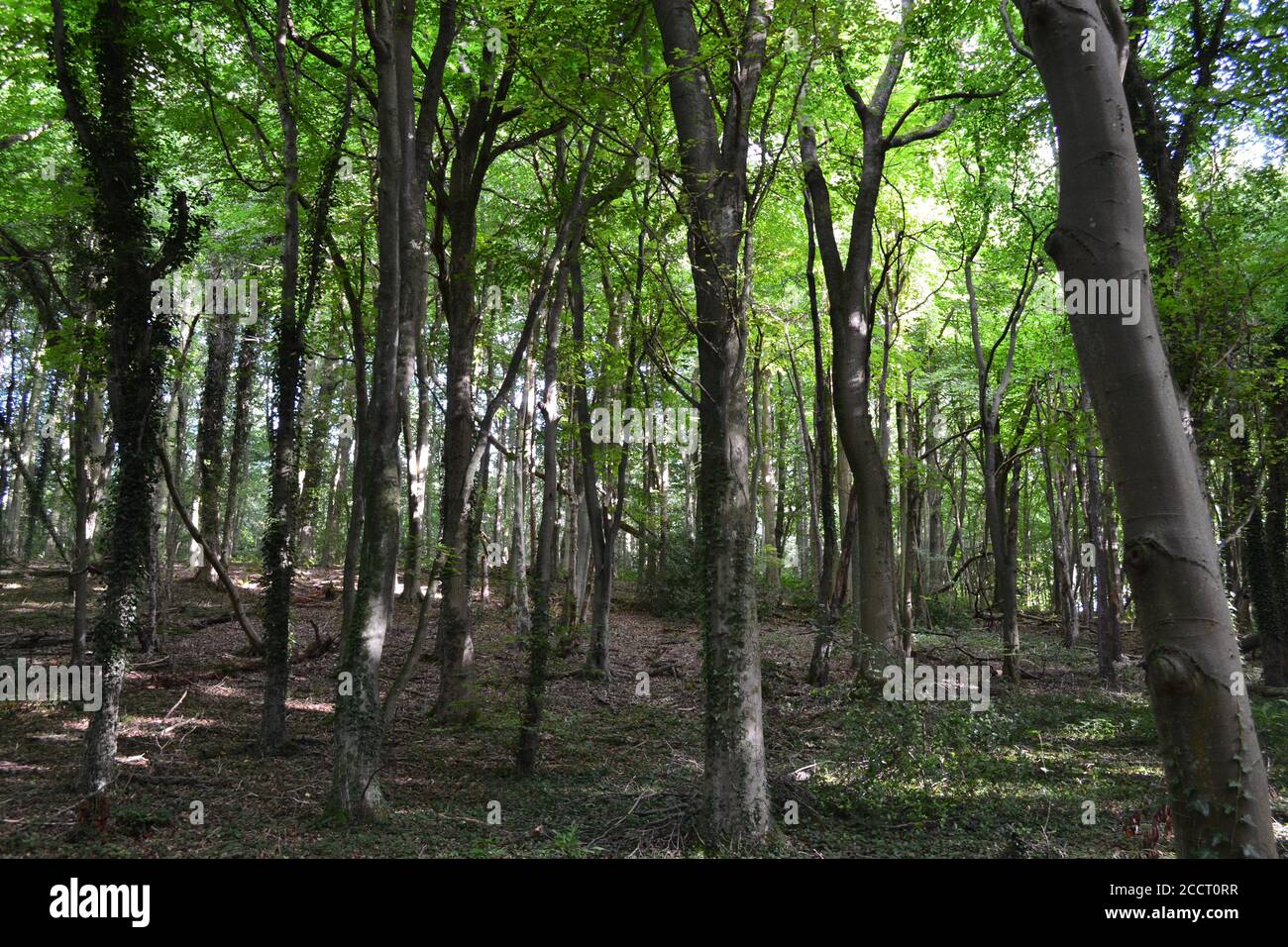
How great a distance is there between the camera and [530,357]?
50.3 ft

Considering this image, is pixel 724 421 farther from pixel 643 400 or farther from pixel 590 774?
pixel 643 400

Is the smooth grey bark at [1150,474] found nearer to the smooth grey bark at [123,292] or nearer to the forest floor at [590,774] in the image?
the forest floor at [590,774]

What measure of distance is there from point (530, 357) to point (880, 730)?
34.5ft

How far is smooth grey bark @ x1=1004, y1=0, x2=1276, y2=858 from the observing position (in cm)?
284

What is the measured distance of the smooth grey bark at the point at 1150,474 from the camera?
2.84 metres

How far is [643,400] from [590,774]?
8448 millimetres

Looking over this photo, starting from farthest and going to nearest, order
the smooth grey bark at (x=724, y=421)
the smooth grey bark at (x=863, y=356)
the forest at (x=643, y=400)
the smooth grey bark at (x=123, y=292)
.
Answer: the smooth grey bark at (x=863, y=356)
the smooth grey bark at (x=123, y=292)
the smooth grey bark at (x=724, y=421)
the forest at (x=643, y=400)

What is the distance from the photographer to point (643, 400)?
15.2 m

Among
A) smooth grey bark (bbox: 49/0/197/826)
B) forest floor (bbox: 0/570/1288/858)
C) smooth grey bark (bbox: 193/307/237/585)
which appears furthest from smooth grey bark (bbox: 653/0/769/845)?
smooth grey bark (bbox: 193/307/237/585)

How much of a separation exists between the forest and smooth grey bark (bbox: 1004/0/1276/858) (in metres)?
0.01

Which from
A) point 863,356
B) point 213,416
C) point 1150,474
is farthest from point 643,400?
point 1150,474

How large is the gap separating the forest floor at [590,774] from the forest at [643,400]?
0.21 ft

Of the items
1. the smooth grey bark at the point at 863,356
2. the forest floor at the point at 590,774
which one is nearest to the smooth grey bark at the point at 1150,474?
the forest floor at the point at 590,774
